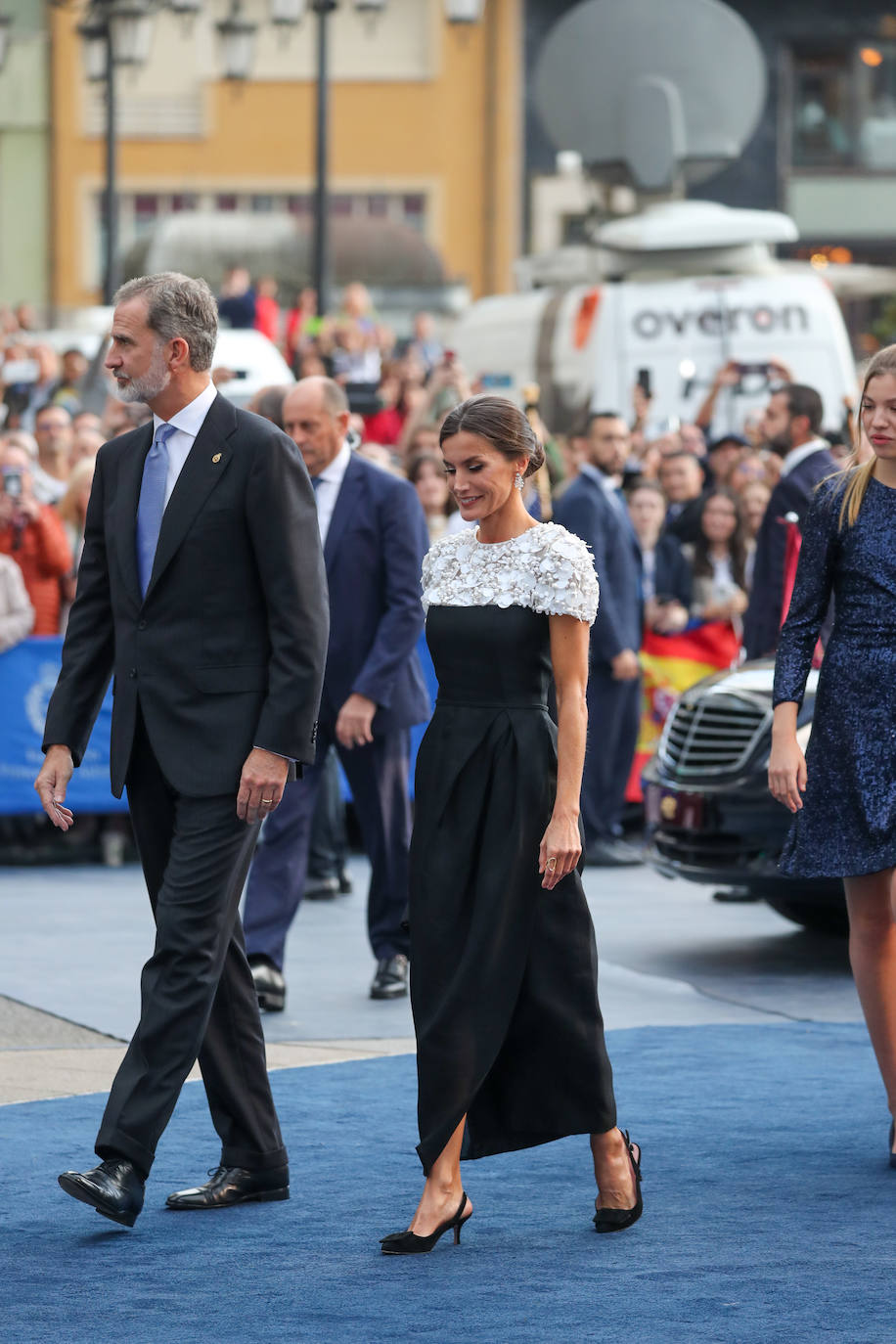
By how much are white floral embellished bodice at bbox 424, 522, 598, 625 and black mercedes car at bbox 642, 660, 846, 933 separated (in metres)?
3.57

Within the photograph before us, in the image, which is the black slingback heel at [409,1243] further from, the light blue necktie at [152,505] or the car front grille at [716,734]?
the car front grille at [716,734]

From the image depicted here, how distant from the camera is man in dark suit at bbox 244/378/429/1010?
26.4ft

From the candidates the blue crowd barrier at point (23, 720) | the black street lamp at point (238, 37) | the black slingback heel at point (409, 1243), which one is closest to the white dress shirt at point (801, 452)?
the blue crowd barrier at point (23, 720)

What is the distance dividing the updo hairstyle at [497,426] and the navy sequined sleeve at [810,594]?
923mm

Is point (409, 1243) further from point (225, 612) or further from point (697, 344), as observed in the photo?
point (697, 344)

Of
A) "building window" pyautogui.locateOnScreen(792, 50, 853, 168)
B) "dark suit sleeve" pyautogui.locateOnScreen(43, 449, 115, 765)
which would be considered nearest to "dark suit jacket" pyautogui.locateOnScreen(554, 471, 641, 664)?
"dark suit sleeve" pyautogui.locateOnScreen(43, 449, 115, 765)

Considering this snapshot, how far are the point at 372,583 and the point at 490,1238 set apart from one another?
3.34 metres

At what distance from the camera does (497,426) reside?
530 cm

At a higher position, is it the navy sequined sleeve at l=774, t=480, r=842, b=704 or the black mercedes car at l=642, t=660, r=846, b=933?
the navy sequined sleeve at l=774, t=480, r=842, b=704

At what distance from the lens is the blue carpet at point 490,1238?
470cm

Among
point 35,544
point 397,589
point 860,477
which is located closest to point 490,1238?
point 860,477

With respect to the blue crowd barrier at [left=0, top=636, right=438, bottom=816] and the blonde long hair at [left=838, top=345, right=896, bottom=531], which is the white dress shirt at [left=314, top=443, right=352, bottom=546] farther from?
the blue crowd barrier at [left=0, top=636, right=438, bottom=816]

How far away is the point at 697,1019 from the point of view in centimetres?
795

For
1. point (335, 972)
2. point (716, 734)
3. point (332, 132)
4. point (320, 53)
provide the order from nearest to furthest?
point (335, 972) → point (716, 734) → point (320, 53) → point (332, 132)
